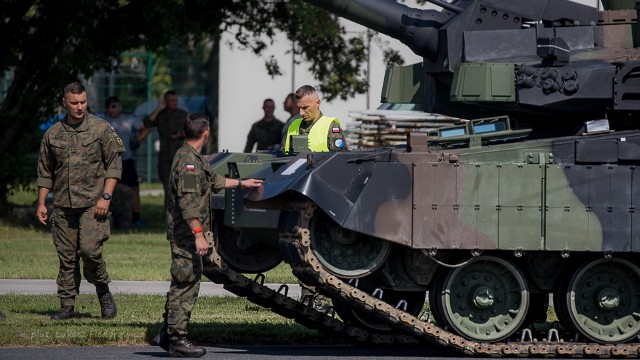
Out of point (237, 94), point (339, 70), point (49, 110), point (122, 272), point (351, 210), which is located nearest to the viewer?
point (351, 210)

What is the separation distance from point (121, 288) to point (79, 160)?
3159mm

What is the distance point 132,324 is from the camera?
1322 cm

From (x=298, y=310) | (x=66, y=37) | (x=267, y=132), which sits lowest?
(x=298, y=310)

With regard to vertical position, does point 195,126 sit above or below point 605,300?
above

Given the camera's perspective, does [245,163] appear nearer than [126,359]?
No

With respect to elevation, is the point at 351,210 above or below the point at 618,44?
below

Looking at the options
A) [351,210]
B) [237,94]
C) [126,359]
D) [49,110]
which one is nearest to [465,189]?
[351,210]

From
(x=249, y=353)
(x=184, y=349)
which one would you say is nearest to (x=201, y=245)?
(x=184, y=349)

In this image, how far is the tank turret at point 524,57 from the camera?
12555 mm

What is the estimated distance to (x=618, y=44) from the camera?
1331 cm

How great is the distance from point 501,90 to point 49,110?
39.6 ft

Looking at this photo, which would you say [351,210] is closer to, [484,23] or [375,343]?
[375,343]

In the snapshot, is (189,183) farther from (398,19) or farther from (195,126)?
(398,19)

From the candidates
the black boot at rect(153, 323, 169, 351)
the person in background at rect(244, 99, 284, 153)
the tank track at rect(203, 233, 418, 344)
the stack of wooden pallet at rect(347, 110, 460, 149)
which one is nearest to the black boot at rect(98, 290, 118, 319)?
the tank track at rect(203, 233, 418, 344)
